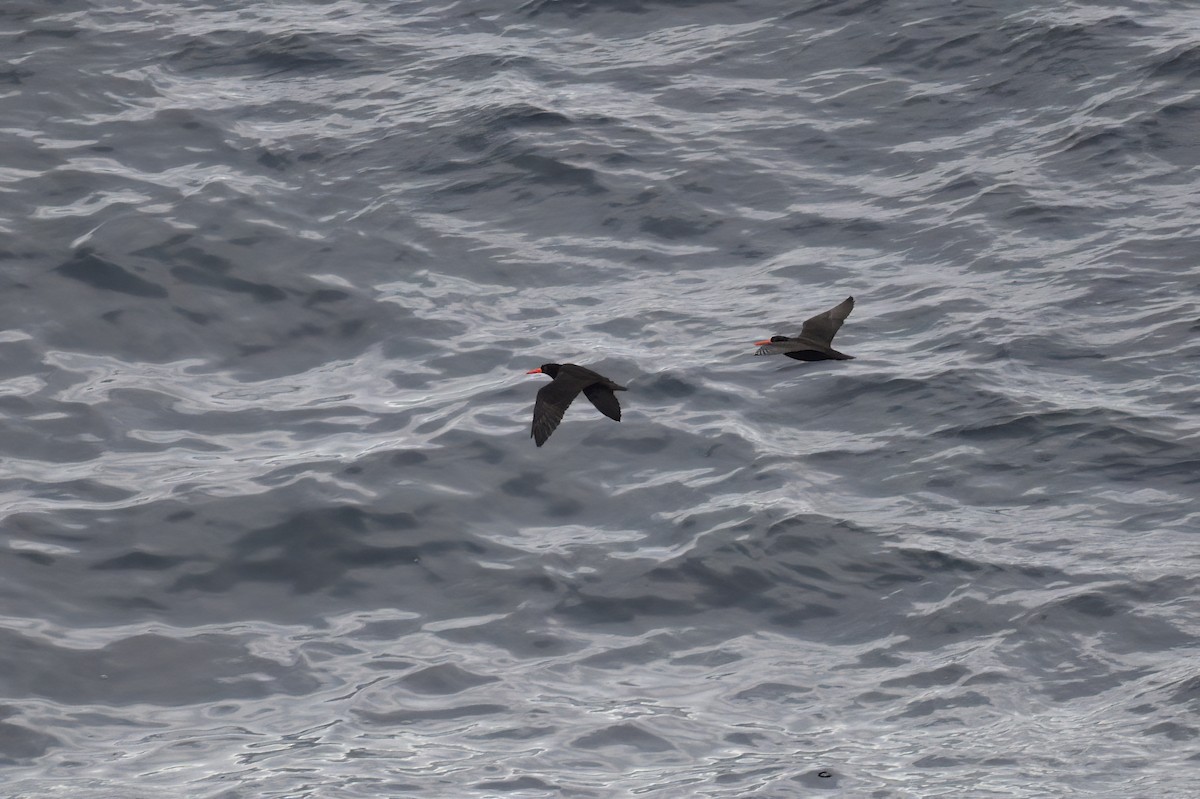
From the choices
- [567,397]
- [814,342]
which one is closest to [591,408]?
[567,397]

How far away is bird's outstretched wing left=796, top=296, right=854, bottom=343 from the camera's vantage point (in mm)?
13398

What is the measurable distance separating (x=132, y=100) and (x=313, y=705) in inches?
400

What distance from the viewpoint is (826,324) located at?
13.5 meters

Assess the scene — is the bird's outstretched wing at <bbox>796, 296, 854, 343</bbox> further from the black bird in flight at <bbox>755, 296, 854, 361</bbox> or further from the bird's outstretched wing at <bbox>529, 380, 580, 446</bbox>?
the bird's outstretched wing at <bbox>529, 380, 580, 446</bbox>

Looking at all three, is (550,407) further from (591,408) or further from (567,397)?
(591,408)

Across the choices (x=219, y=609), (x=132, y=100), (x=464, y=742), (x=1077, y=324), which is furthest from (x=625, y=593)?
(x=132, y=100)

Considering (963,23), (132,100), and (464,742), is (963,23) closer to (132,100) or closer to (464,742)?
(132,100)

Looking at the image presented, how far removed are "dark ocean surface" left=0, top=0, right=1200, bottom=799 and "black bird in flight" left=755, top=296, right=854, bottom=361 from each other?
122 centimetres

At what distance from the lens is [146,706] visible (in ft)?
38.5

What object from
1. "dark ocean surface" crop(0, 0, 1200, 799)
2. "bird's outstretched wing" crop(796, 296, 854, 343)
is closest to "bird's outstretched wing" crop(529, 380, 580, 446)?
"dark ocean surface" crop(0, 0, 1200, 799)

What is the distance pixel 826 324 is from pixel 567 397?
2.24 m

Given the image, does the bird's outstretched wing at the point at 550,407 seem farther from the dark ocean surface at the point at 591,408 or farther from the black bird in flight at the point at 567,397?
the dark ocean surface at the point at 591,408

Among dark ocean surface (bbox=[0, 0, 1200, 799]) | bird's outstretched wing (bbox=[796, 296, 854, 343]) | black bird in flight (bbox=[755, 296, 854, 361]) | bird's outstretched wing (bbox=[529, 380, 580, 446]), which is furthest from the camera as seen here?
bird's outstretched wing (bbox=[796, 296, 854, 343])

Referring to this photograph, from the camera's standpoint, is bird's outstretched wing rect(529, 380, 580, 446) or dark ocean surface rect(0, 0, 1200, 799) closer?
dark ocean surface rect(0, 0, 1200, 799)
